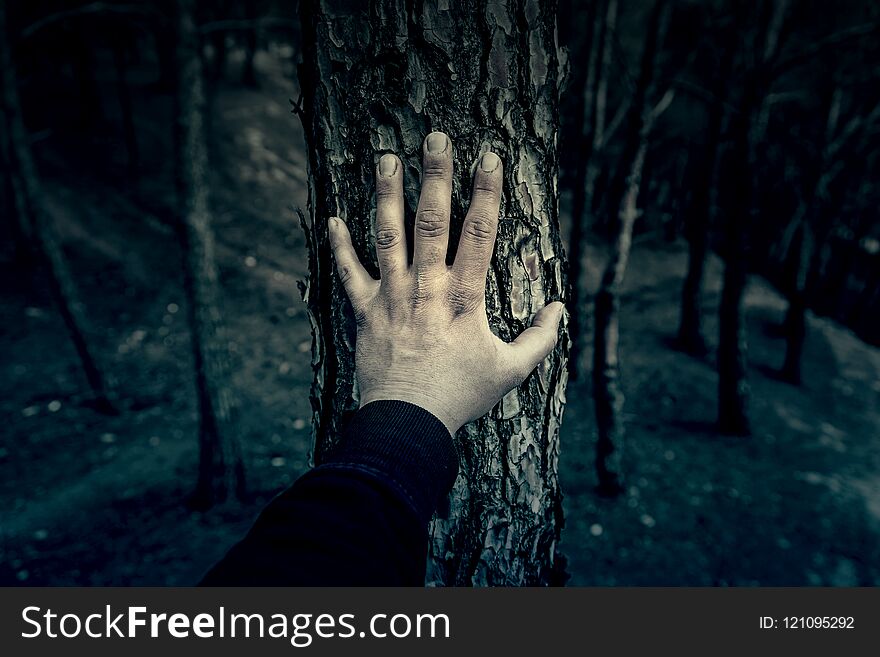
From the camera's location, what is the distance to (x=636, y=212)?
671cm

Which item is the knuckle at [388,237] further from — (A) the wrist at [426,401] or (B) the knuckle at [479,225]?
(A) the wrist at [426,401]

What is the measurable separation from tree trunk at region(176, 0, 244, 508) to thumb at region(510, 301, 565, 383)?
5458 millimetres

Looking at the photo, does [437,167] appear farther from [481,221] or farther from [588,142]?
[588,142]

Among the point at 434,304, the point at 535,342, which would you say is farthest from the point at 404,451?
the point at 535,342

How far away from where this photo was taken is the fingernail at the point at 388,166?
1.44 meters

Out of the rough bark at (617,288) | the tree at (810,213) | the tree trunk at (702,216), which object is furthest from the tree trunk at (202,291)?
the tree at (810,213)

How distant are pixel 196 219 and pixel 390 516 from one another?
228 inches

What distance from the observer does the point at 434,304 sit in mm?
1468

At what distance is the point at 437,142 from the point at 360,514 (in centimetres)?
101

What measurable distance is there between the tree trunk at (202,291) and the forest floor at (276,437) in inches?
26.6

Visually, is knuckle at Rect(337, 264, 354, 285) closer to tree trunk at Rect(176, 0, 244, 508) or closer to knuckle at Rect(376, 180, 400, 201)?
knuckle at Rect(376, 180, 400, 201)

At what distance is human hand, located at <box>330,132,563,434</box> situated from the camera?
4.64 feet

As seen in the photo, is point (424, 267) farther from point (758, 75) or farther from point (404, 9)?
point (758, 75)

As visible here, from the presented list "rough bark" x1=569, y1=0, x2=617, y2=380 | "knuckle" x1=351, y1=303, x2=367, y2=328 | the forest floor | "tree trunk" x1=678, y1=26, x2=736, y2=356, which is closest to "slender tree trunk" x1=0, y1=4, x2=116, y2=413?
the forest floor
